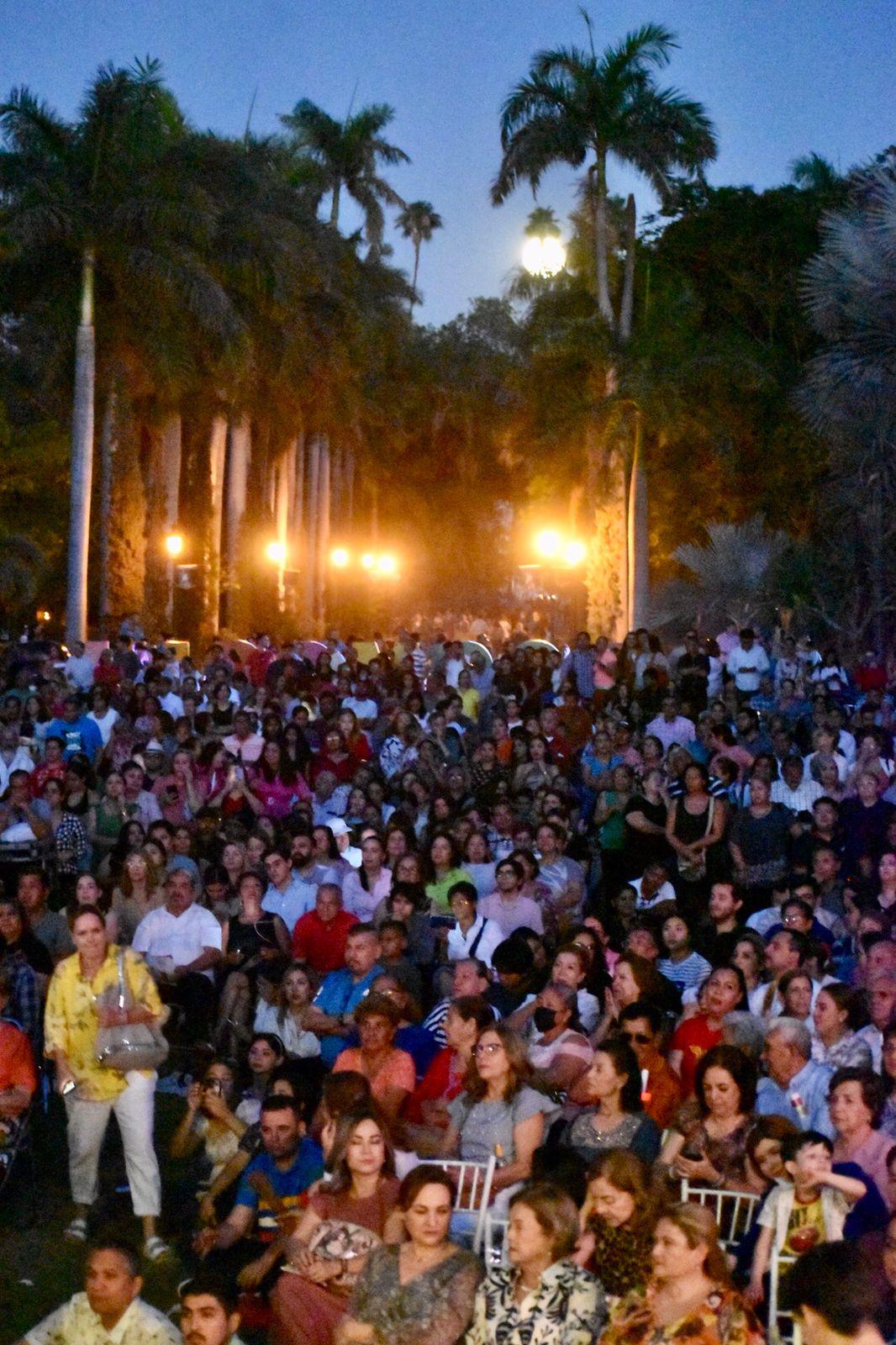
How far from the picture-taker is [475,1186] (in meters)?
5.88

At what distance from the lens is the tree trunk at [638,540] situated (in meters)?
25.8

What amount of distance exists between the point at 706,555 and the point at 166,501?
1156 cm

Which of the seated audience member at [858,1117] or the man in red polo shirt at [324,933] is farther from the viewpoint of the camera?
the man in red polo shirt at [324,933]

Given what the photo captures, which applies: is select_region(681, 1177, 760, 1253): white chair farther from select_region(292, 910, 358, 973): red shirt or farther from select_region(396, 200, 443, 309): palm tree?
select_region(396, 200, 443, 309): palm tree

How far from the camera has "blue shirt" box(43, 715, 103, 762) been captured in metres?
13.8

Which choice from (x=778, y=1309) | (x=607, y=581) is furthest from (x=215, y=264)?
(x=778, y=1309)

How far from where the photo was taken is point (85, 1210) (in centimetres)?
695

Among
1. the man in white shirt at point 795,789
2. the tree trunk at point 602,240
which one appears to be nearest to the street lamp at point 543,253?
the tree trunk at point 602,240

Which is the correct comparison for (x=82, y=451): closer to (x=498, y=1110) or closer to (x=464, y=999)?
(x=464, y=999)

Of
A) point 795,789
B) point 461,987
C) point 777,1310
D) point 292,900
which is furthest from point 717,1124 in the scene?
point 795,789

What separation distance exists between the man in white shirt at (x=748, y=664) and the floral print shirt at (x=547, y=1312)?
10966mm

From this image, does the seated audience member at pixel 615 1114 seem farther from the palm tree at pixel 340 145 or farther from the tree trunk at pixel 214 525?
the palm tree at pixel 340 145

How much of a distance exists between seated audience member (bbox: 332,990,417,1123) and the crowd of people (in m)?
0.02

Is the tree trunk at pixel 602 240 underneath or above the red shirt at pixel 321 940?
above
